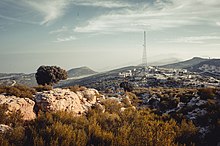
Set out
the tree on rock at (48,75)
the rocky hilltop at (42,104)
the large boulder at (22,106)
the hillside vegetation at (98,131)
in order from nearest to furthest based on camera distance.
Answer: the hillside vegetation at (98,131)
the large boulder at (22,106)
the rocky hilltop at (42,104)
the tree on rock at (48,75)

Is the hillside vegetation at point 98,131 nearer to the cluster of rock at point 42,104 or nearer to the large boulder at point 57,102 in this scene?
the cluster of rock at point 42,104

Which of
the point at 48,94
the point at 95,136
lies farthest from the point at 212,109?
the point at 48,94

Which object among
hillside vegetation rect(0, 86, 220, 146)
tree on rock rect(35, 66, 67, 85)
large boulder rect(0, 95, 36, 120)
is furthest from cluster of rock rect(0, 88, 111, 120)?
tree on rock rect(35, 66, 67, 85)

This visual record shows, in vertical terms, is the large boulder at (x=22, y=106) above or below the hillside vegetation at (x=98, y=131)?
above

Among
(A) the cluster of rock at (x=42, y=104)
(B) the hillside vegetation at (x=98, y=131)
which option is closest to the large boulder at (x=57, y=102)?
(A) the cluster of rock at (x=42, y=104)

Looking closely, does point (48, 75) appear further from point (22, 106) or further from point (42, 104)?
point (22, 106)

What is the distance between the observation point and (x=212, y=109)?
48.8 ft

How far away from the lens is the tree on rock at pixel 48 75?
135ft

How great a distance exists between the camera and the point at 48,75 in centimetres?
4100

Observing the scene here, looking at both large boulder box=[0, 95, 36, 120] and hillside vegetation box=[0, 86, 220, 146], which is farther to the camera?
large boulder box=[0, 95, 36, 120]

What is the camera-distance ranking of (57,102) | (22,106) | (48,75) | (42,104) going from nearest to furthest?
1. (22,106)
2. (42,104)
3. (57,102)
4. (48,75)

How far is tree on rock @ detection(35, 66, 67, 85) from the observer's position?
135ft

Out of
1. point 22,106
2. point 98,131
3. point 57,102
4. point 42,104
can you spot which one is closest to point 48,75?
point 57,102

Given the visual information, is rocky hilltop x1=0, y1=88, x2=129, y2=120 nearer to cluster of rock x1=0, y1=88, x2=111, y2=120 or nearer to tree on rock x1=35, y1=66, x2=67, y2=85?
cluster of rock x1=0, y1=88, x2=111, y2=120
